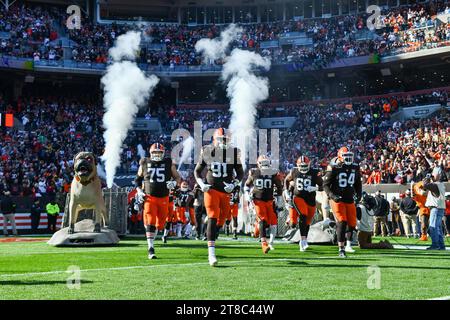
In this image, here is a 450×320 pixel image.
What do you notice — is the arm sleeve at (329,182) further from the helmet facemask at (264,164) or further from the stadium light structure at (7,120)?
the stadium light structure at (7,120)

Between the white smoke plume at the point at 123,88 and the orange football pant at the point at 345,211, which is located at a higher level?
the white smoke plume at the point at 123,88

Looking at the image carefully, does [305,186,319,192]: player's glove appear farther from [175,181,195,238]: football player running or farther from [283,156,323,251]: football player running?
[175,181,195,238]: football player running

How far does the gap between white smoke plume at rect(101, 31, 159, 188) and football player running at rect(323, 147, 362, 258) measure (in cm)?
2401

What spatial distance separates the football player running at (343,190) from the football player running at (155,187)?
10.2ft

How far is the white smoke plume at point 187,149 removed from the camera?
35.8 m

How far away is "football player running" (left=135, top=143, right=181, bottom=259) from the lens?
1248 centimetres

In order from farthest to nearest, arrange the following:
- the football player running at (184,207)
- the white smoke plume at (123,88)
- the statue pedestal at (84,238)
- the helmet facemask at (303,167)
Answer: the white smoke plume at (123,88)
the football player running at (184,207)
the statue pedestal at (84,238)
the helmet facemask at (303,167)

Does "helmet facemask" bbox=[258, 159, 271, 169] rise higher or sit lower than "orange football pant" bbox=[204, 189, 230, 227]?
higher

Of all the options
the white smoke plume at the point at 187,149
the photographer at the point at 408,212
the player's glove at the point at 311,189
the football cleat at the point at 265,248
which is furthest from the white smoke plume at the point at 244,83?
the football cleat at the point at 265,248

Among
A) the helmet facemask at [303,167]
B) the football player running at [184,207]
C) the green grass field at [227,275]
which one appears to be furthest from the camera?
the football player running at [184,207]

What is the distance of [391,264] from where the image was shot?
35.2 feet

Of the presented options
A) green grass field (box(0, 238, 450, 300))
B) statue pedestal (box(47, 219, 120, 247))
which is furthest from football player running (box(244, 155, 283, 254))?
statue pedestal (box(47, 219, 120, 247))

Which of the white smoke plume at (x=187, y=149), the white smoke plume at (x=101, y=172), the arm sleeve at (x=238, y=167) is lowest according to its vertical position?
the arm sleeve at (x=238, y=167)
